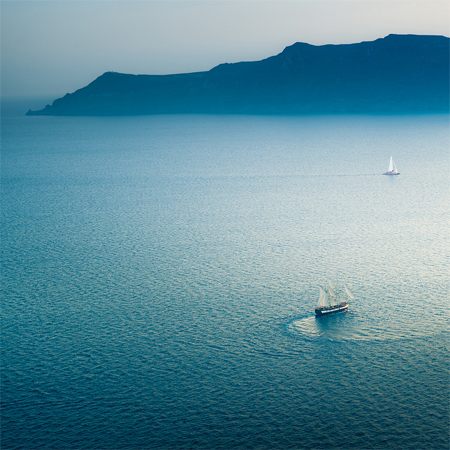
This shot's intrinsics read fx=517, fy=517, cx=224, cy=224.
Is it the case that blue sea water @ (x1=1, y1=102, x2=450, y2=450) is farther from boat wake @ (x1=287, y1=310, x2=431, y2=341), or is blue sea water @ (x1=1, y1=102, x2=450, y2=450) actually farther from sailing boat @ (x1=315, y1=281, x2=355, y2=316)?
sailing boat @ (x1=315, y1=281, x2=355, y2=316)

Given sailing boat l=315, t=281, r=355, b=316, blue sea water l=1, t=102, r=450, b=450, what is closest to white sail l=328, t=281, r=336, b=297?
sailing boat l=315, t=281, r=355, b=316

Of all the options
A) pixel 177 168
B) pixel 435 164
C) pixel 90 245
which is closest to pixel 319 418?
pixel 90 245

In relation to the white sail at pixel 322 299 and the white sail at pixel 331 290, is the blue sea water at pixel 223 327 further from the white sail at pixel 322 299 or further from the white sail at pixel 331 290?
the white sail at pixel 331 290

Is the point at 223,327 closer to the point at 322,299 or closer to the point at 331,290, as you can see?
the point at 322,299

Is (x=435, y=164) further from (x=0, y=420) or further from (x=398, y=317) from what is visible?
(x=0, y=420)

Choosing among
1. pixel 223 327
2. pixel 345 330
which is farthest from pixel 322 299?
pixel 223 327

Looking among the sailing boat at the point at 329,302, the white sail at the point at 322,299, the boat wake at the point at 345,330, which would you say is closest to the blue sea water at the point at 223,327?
the boat wake at the point at 345,330
